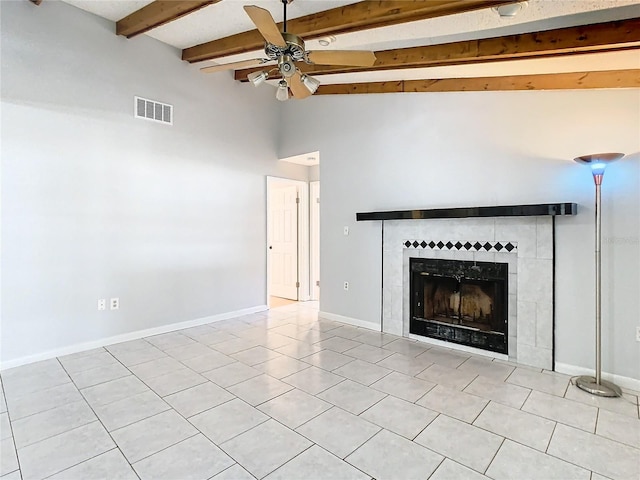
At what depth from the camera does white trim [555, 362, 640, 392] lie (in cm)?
278

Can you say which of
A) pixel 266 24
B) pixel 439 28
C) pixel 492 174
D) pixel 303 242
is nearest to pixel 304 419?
pixel 266 24

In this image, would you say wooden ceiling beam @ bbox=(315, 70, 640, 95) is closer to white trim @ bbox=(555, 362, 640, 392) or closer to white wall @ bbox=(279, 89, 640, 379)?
white wall @ bbox=(279, 89, 640, 379)

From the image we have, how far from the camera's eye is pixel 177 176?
14.3ft

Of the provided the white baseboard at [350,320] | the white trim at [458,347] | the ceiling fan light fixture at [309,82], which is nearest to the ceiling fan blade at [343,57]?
the ceiling fan light fixture at [309,82]

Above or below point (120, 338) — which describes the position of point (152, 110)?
above

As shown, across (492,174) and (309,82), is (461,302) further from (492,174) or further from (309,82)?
(309,82)

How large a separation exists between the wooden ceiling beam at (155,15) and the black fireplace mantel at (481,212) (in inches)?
107

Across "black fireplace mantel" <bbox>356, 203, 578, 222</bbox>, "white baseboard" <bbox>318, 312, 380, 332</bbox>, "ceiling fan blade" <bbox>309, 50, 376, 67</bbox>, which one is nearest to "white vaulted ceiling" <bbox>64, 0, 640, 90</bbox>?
"ceiling fan blade" <bbox>309, 50, 376, 67</bbox>

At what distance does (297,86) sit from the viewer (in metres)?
2.82

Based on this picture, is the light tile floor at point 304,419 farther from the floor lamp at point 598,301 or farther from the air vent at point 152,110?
the air vent at point 152,110

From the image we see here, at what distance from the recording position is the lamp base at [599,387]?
266 cm

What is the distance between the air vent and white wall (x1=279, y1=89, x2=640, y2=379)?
74.5 inches

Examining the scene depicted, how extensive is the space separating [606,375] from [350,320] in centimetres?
273

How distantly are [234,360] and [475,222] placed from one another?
2.87m
